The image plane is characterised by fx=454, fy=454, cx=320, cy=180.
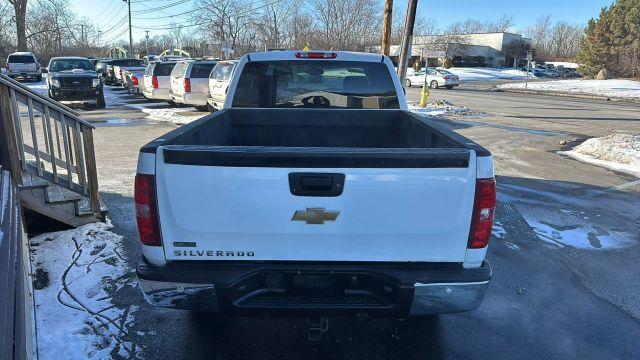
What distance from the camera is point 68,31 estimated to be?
70.2m

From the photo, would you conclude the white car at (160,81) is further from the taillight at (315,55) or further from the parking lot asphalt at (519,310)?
the taillight at (315,55)

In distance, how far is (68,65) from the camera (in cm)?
1930

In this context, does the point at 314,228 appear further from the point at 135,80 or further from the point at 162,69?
the point at 135,80

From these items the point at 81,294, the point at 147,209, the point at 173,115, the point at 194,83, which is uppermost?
the point at 194,83

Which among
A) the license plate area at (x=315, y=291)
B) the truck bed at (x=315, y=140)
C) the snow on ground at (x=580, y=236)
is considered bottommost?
the snow on ground at (x=580, y=236)

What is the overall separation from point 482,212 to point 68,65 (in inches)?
827

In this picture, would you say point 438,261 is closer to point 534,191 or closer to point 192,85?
point 534,191

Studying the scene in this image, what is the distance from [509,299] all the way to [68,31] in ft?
267

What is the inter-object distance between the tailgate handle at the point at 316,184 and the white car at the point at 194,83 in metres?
14.4

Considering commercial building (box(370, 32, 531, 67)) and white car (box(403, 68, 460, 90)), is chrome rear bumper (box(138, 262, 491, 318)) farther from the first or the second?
commercial building (box(370, 32, 531, 67))

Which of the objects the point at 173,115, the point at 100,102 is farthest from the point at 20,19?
the point at 173,115

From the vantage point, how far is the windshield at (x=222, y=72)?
14156 mm

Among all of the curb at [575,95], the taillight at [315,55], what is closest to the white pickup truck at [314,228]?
the taillight at [315,55]

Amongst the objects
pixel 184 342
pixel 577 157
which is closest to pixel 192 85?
pixel 577 157
